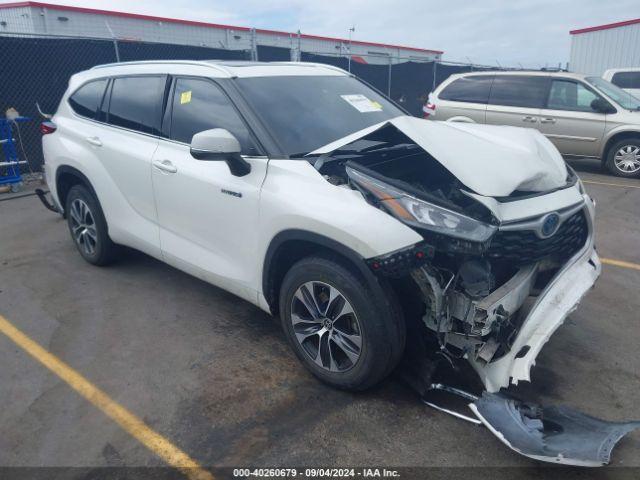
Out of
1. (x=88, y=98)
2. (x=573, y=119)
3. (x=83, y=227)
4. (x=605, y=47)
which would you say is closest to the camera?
(x=88, y=98)

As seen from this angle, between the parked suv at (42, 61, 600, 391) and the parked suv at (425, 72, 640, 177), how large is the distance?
20.3 ft

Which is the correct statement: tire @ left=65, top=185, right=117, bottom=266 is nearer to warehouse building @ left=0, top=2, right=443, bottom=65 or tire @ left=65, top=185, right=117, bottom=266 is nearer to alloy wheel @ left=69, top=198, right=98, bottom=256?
alloy wheel @ left=69, top=198, right=98, bottom=256

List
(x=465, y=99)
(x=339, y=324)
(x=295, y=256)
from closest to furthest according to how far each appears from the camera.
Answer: (x=339, y=324), (x=295, y=256), (x=465, y=99)

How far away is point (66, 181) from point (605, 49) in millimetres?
21513

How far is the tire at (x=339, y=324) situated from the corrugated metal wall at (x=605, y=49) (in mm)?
21296

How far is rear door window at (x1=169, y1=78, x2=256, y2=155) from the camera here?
10.7 ft

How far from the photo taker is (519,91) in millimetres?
9430

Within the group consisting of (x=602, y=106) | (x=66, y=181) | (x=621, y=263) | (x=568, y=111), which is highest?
(x=602, y=106)

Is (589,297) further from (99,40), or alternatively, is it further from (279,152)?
(99,40)

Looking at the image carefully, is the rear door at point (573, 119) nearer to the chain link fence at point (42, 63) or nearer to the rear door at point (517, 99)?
the rear door at point (517, 99)

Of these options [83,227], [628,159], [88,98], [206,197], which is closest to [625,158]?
[628,159]

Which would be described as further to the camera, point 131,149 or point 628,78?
point 628,78

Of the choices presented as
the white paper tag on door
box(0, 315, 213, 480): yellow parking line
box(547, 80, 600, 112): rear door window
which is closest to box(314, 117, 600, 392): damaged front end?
the white paper tag on door

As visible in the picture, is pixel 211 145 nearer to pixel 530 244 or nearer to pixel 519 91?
pixel 530 244
